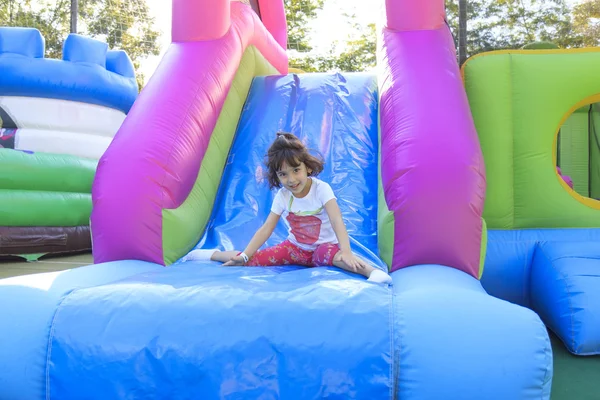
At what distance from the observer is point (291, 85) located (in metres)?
3.47

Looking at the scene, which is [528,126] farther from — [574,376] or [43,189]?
[43,189]

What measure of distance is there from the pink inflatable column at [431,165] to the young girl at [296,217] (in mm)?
242

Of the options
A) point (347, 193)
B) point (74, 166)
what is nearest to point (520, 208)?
point (347, 193)

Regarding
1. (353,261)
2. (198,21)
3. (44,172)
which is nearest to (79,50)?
Result: (44,172)

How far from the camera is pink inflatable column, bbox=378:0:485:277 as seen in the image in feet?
6.44

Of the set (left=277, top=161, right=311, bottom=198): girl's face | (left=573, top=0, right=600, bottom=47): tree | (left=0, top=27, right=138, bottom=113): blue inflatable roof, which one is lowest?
(left=277, top=161, right=311, bottom=198): girl's face

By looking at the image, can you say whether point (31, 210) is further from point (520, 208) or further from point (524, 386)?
point (524, 386)

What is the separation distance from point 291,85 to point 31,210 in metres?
2.14

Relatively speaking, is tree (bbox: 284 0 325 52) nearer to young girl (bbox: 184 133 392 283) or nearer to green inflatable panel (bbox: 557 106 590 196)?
green inflatable panel (bbox: 557 106 590 196)

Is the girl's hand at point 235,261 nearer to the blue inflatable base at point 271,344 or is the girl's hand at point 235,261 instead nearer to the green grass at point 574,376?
the blue inflatable base at point 271,344

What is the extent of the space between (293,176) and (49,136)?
3079mm

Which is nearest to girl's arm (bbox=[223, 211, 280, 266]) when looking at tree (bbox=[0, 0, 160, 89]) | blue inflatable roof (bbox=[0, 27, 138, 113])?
blue inflatable roof (bbox=[0, 27, 138, 113])

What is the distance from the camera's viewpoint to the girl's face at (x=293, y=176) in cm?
206

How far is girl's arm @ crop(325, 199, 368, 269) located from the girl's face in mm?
123
